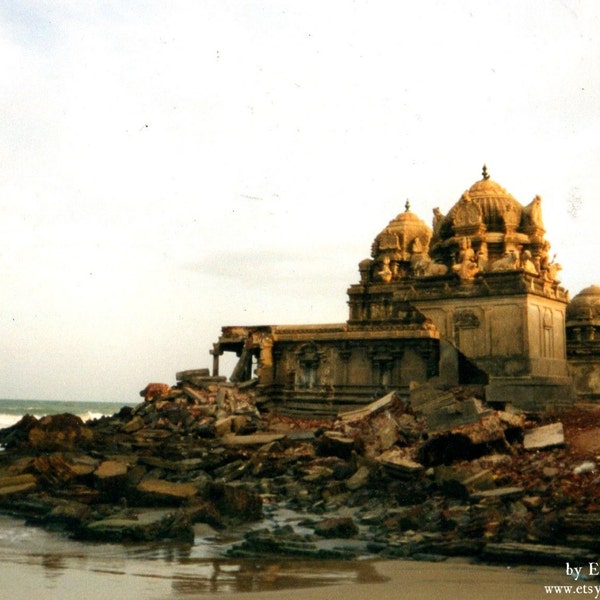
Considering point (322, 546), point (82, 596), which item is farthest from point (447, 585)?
point (82, 596)

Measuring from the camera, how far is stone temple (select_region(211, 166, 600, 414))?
77.3ft

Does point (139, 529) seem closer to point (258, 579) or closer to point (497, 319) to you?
point (258, 579)

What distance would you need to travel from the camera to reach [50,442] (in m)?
21.2

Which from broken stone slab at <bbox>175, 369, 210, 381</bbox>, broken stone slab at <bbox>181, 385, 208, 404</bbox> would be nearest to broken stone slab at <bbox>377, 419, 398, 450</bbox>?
broken stone slab at <bbox>181, 385, 208, 404</bbox>

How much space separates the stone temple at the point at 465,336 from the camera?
77.3ft

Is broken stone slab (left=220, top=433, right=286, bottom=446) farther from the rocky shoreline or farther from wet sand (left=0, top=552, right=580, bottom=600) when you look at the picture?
wet sand (left=0, top=552, right=580, bottom=600)

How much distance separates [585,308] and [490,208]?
757cm

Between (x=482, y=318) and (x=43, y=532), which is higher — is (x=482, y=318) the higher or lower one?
the higher one

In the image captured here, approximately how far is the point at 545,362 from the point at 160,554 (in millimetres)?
16271

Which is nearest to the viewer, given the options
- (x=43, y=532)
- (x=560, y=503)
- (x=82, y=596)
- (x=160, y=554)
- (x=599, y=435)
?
(x=82, y=596)

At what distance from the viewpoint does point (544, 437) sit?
16797 millimetres

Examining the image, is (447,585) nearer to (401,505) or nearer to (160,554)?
(160,554)

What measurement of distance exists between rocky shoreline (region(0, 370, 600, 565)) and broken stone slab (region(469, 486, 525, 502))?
21 millimetres

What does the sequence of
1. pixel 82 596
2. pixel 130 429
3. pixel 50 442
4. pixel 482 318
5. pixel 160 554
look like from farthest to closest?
pixel 130 429, pixel 482 318, pixel 50 442, pixel 160 554, pixel 82 596
